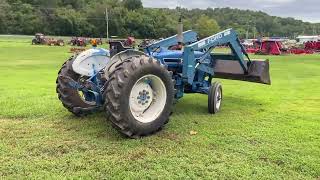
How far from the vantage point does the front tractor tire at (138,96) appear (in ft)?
21.9

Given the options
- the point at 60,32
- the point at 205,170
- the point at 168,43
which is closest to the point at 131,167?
the point at 205,170

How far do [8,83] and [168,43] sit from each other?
671 centimetres

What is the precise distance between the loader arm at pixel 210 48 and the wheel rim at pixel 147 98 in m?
1.37

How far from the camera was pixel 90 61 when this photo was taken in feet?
28.3

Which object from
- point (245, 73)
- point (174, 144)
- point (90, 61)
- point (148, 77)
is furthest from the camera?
point (245, 73)

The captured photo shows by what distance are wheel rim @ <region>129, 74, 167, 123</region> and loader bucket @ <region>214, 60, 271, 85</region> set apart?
396 centimetres

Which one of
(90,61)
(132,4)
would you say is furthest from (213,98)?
(132,4)

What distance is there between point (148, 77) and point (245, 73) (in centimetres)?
435

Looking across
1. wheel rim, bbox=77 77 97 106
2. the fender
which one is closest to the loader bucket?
the fender

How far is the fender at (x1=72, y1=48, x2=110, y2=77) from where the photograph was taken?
846 centimetres

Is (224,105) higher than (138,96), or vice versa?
(138,96)

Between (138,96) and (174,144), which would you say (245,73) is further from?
(174,144)

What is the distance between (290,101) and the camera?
11.0 metres

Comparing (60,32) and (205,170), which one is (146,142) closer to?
(205,170)
